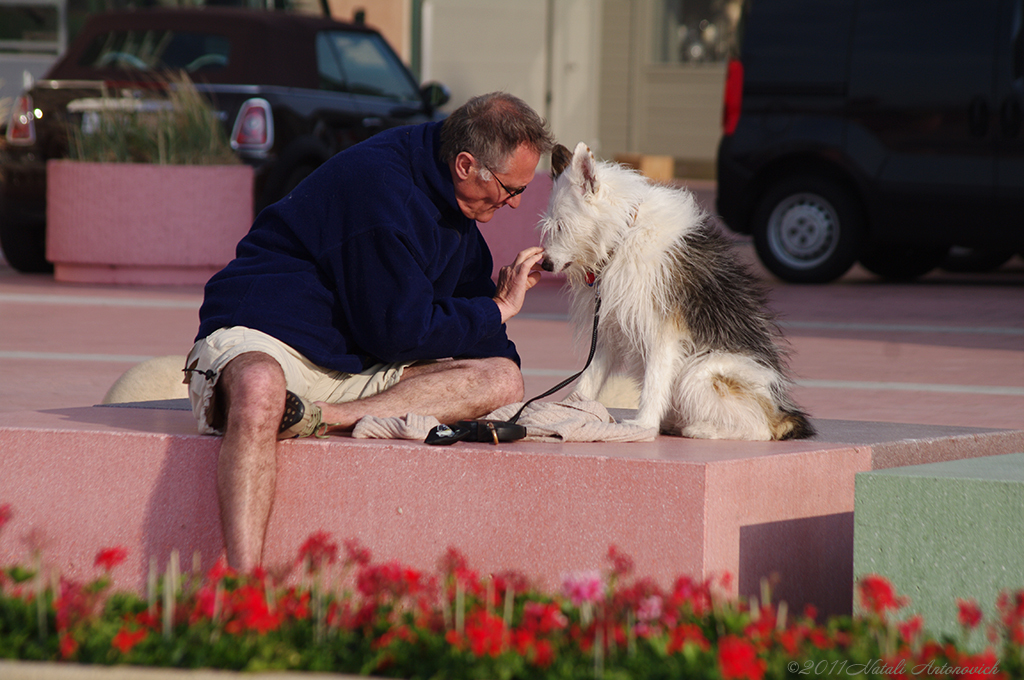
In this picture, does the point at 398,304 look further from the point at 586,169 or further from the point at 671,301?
the point at 671,301

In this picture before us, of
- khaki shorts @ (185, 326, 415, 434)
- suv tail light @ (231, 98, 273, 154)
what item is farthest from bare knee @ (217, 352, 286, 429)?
suv tail light @ (231, 98, 273, 154)

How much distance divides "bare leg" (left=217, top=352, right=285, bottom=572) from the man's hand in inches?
36.8

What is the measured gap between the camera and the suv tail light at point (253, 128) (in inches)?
476

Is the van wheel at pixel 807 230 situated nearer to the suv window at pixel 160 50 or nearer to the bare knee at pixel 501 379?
the suv window at pixel 160 50

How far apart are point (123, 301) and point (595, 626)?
8892mm

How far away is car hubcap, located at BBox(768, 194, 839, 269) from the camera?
1228 cm

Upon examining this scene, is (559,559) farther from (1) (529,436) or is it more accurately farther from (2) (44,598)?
(2) (44,598)

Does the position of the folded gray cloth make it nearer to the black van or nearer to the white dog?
the white dog

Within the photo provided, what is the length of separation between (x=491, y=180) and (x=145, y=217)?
825cm

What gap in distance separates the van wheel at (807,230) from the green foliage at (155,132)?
517 cm

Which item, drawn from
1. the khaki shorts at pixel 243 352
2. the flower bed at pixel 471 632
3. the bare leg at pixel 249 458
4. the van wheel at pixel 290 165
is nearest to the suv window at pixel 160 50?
the van wheel at pixel 290 165

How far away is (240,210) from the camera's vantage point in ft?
39.3

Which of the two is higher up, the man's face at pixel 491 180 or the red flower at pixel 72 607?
the man's face at pixel 491 180

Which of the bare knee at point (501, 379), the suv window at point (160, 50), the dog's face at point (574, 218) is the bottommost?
the bare knee at point (501, 379)
